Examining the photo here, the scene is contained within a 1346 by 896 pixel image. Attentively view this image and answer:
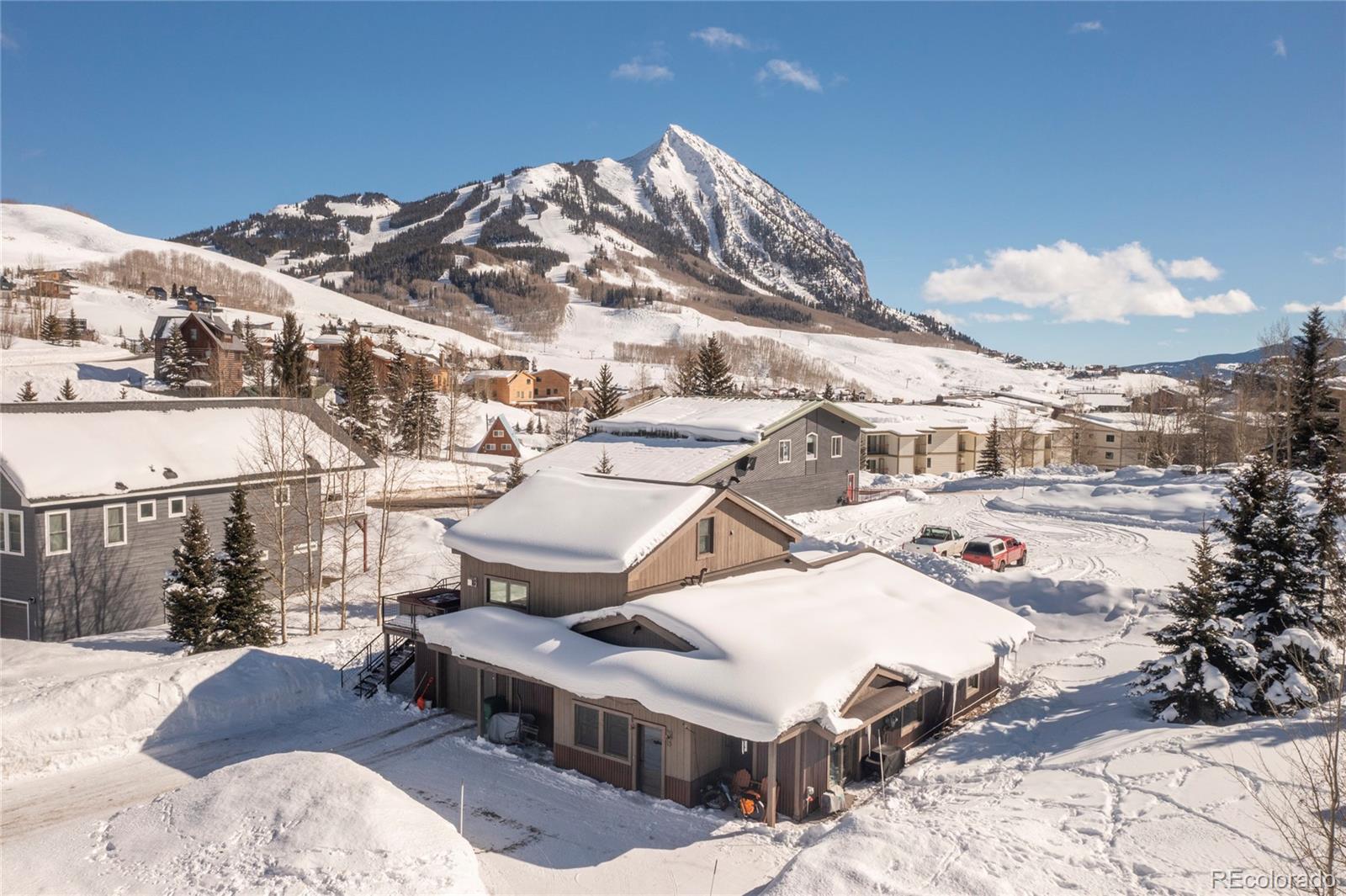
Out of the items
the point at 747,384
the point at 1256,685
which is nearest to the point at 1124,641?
the point at 1256,685

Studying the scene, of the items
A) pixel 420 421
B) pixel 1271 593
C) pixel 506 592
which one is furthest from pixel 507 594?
pixel 420 421

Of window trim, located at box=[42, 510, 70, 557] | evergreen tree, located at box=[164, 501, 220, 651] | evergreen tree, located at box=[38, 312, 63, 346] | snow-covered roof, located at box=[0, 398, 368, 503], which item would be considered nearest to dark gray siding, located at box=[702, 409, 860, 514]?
snow-covered roof, located at box=[0, 398, 368, 503]

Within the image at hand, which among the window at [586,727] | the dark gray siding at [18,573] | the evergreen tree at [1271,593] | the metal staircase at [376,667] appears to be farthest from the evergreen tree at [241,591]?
the evergreen tree at [1271,593]

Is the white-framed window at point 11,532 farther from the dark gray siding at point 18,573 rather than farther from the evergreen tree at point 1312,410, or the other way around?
the evergreen tree at point 1312,410

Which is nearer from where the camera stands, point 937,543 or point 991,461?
point 937,543

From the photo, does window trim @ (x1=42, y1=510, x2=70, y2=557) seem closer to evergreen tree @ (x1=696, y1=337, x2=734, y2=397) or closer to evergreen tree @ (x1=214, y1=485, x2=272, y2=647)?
evergreen tree @ (x1=214, y1=485, x2=272, y2=647)

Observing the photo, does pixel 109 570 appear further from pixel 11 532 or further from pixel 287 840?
pixel 287 840

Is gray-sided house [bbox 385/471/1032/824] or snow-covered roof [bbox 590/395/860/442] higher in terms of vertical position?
snow-covered roof [bbox 590/395/860/442]
